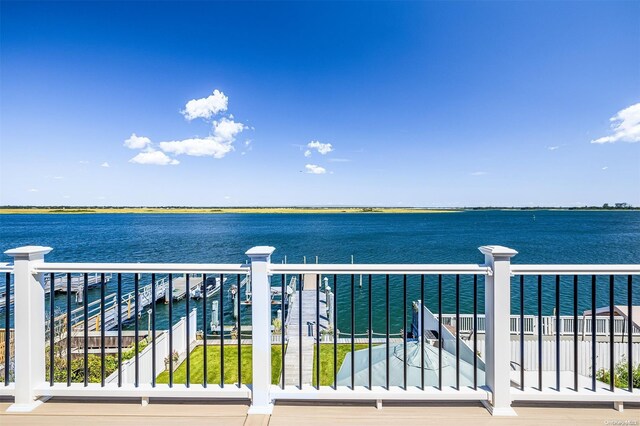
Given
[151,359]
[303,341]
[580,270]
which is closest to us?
[580,270]

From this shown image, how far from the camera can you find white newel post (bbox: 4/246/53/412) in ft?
6.45

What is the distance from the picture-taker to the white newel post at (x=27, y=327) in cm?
197

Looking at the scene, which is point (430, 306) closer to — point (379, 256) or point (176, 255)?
point (379, 256)

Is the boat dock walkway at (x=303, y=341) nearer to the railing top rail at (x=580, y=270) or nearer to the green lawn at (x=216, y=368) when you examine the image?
the green lawn at (x=216, y=368)

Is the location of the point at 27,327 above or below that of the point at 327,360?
above

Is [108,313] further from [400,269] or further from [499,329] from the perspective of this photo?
[499,329]

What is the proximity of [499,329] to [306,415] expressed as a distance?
138 centimetres

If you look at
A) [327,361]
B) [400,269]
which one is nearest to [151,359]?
[327,361]

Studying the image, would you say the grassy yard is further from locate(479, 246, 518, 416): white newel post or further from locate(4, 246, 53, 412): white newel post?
locate(4, 246, 53, 412): white newel post

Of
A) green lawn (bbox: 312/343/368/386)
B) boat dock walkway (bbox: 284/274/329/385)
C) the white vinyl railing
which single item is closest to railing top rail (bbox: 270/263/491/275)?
the white vinyl railing

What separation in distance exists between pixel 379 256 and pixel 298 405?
1018 inches

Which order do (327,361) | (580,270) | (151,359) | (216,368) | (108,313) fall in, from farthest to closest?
(108,313) → (327,361) → (216,368) → (151,359) → (580,270)

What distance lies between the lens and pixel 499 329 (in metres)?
1.93

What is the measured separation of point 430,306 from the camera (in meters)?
14.2
